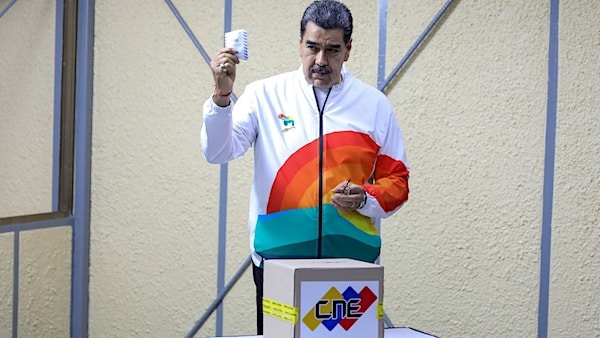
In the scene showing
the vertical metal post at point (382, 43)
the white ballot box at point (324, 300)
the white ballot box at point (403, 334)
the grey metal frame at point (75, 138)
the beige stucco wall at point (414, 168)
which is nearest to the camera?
the white ballot box at point (324, 300)

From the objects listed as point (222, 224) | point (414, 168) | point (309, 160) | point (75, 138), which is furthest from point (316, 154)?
point (75, 138)

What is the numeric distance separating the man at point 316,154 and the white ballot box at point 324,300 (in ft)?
1.26

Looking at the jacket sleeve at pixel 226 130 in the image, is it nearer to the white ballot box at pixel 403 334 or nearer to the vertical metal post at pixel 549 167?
the white ballot box at pixel 403 334

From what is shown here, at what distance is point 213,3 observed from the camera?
12.2ft

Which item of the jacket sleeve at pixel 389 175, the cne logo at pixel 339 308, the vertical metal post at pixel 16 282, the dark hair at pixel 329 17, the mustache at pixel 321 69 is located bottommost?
the vertical metal post at pixel 16 282

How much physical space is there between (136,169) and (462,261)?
1510 mm

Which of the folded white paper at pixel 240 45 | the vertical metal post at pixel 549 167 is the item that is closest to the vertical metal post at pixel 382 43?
the vertical metal post at pixel 549 167

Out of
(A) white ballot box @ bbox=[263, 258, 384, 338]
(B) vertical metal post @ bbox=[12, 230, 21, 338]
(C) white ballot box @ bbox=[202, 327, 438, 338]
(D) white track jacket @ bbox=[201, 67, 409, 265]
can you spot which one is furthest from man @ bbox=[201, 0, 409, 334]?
(B) vertical metal post @ bbox=[12, 230, 21, 338]

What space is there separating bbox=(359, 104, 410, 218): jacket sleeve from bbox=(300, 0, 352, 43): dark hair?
27 centimetres

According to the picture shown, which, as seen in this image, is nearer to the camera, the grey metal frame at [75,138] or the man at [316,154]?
the man at [316,154]

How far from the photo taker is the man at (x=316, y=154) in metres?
2.26

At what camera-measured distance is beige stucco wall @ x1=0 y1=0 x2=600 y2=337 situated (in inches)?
117

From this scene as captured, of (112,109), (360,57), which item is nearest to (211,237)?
(112,109)

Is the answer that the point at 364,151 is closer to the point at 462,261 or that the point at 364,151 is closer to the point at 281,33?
the point at 462,261
